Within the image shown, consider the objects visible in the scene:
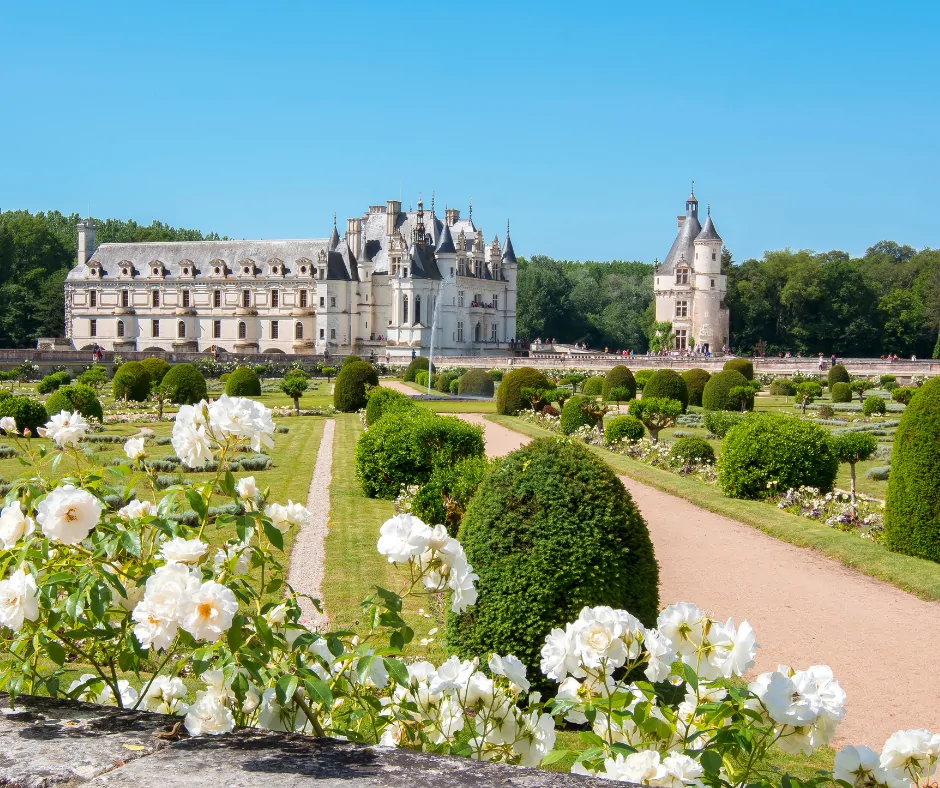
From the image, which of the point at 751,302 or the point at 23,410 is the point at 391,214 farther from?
the point at 23,410

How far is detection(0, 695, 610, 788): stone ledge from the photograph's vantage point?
6.29 feet

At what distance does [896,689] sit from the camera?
608 cm

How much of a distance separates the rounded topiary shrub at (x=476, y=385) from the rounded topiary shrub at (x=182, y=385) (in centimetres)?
1177

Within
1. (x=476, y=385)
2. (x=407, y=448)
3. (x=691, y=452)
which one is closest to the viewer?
(x=407, y=448)

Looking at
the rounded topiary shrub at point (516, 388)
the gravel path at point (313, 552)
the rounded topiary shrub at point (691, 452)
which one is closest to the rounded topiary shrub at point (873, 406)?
the rounded topiary shrub at point (516, 388)

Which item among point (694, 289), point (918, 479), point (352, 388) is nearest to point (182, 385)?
point (352, 388)

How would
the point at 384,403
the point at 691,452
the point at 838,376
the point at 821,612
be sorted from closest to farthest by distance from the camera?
1. the point at 821,612
2. the point at 691,452
3. the point at 384,403
4. the point at 838,376

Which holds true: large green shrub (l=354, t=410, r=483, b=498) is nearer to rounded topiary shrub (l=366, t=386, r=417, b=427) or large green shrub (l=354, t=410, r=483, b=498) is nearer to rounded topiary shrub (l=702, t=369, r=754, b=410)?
rounded topiary shrub (l=366, t=386, r=417, b=427)

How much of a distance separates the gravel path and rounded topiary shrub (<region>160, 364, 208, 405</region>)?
11920mm

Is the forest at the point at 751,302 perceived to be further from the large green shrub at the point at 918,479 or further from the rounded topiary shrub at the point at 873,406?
the large green shrub at the point at 918,479

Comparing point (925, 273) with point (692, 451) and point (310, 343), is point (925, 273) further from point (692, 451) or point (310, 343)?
point (692, 451)

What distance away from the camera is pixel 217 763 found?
1994 millimetres

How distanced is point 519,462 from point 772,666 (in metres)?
2.11

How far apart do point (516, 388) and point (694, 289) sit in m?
41.1
